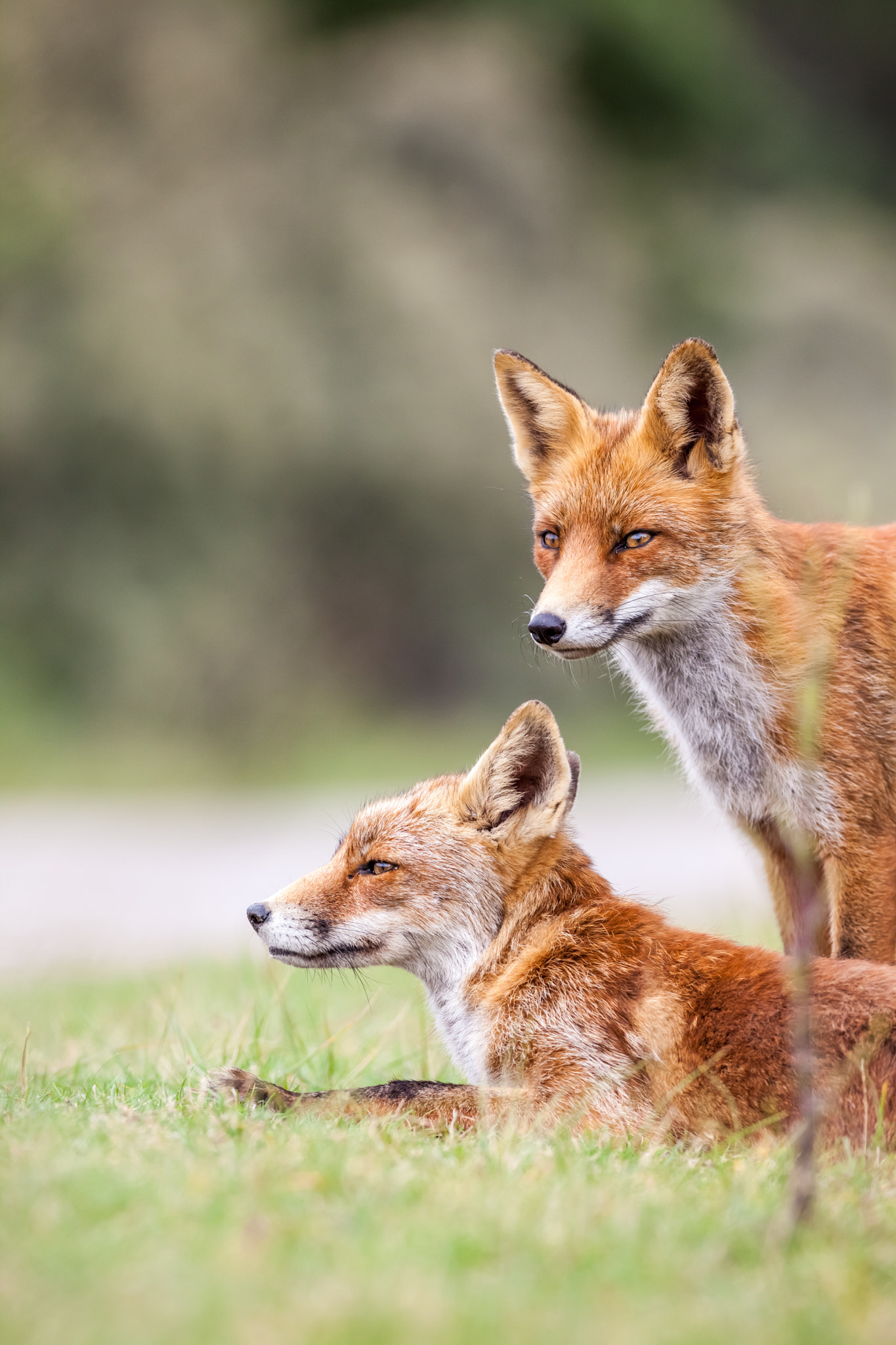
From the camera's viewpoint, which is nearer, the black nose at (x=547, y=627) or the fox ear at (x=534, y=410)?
the black nose at (x=547, y=627)

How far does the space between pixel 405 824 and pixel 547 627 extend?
0.86m

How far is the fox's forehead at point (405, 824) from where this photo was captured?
14.6 ft

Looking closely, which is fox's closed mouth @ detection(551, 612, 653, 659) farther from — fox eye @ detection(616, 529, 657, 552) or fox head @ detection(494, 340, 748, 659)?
fox eye @ detection(616, 529, 657, 552)

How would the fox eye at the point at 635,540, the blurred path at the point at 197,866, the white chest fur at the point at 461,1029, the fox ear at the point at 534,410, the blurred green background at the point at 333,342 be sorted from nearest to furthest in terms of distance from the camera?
the white chest fur at the point at 461,1029 → the fox eye at the point at 635,540 → the fox ear at the point at 534,410 → the blurred path at the point at 197,866 → the blurred green background at the point at 333,342

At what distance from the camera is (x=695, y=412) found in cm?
466

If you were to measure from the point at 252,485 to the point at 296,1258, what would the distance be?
17318 mm

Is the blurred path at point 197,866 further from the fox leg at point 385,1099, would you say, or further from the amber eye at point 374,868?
the fox leg at point 385,1099

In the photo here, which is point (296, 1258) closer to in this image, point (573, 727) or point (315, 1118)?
point (315, 1118)

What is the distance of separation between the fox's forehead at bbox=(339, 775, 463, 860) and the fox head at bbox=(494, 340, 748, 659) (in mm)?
676

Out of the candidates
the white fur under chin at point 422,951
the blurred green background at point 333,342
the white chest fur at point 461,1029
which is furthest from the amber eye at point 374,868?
the blurred green background at point 333,342

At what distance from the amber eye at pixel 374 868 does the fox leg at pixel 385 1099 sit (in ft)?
2.52

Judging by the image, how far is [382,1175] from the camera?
2.96 meters

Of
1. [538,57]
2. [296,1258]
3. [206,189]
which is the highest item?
[538,57]

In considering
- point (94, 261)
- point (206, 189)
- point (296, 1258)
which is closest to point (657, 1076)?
point (296, 1258)
